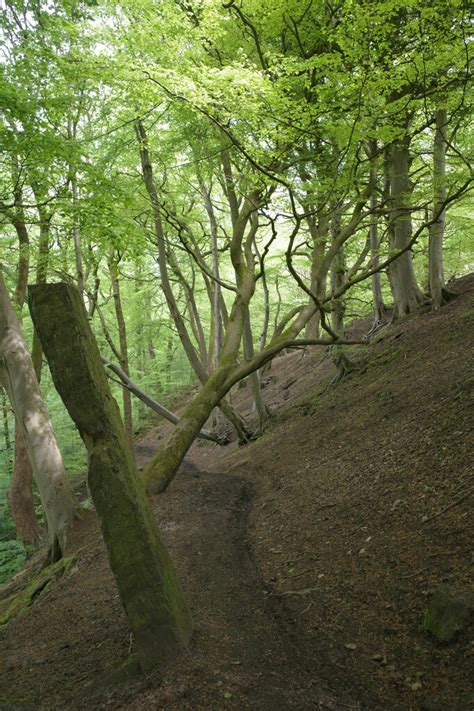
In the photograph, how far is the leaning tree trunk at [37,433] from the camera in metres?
6.69

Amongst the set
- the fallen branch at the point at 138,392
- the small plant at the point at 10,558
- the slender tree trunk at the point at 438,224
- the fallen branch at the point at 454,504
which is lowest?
the small plant at the point at 10,558

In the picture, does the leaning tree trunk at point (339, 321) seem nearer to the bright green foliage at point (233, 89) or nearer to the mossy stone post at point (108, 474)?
the bright green foliage at point (233, 89)

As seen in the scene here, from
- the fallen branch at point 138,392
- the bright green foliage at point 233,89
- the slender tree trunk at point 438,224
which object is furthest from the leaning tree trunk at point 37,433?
the slender tree trunk at point 438,224

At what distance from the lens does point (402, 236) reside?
10.1m

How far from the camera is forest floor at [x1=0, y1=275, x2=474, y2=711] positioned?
2.85 metres

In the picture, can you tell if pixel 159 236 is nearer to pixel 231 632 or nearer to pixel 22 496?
pixel 22 496

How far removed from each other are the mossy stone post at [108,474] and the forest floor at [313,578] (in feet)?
1.14

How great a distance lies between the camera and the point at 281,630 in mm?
3645

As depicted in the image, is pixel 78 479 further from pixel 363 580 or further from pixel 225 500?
pixel 363 580

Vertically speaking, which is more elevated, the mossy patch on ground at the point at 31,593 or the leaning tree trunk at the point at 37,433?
the leaning tree trunk at the point at 37,433

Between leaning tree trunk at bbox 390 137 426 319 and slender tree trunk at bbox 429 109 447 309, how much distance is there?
0.52 m

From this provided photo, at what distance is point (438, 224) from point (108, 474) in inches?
339

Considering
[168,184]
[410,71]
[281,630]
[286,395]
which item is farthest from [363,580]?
[168,184]

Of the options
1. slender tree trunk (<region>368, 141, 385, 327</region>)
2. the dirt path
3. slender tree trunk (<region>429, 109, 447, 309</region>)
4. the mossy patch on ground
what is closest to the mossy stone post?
the dirt path
